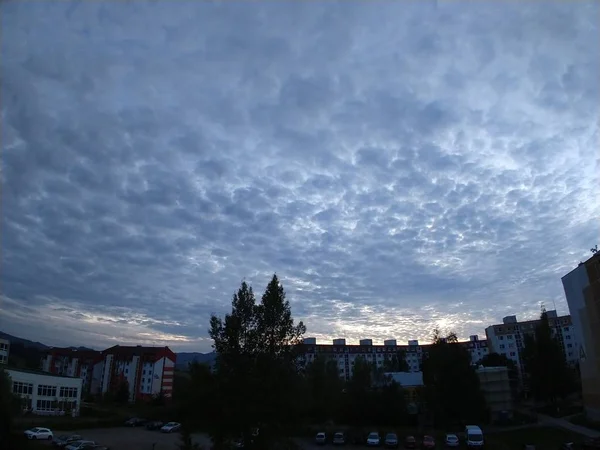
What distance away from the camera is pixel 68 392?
77.8 metres

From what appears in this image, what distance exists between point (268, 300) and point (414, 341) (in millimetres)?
148329

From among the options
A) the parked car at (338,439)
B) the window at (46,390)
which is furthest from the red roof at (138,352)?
the parked car at (338,439)

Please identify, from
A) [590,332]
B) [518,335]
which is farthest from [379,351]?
[590,332]

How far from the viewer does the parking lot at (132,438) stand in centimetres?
4517

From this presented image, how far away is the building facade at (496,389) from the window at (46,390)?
65461 mm

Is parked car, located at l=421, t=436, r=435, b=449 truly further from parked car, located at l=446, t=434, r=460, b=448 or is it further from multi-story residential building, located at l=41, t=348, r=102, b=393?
multi-story residential building, located at l=41, t=348, r=102, b=393

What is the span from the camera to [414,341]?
172m

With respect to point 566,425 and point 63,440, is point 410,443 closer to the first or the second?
point 566,425

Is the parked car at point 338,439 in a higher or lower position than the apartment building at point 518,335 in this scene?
lower

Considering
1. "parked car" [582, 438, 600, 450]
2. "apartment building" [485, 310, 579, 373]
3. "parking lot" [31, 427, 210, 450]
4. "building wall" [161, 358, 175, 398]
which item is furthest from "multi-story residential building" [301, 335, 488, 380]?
"parked car" [582, 438, 600, 450]

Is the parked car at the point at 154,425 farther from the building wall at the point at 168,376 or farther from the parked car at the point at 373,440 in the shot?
the building wall at the point at 168,376

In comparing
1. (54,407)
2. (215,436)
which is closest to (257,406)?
(215,436)

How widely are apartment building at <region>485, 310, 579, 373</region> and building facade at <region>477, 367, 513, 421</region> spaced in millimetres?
66470

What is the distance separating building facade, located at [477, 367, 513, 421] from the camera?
65.7 m
